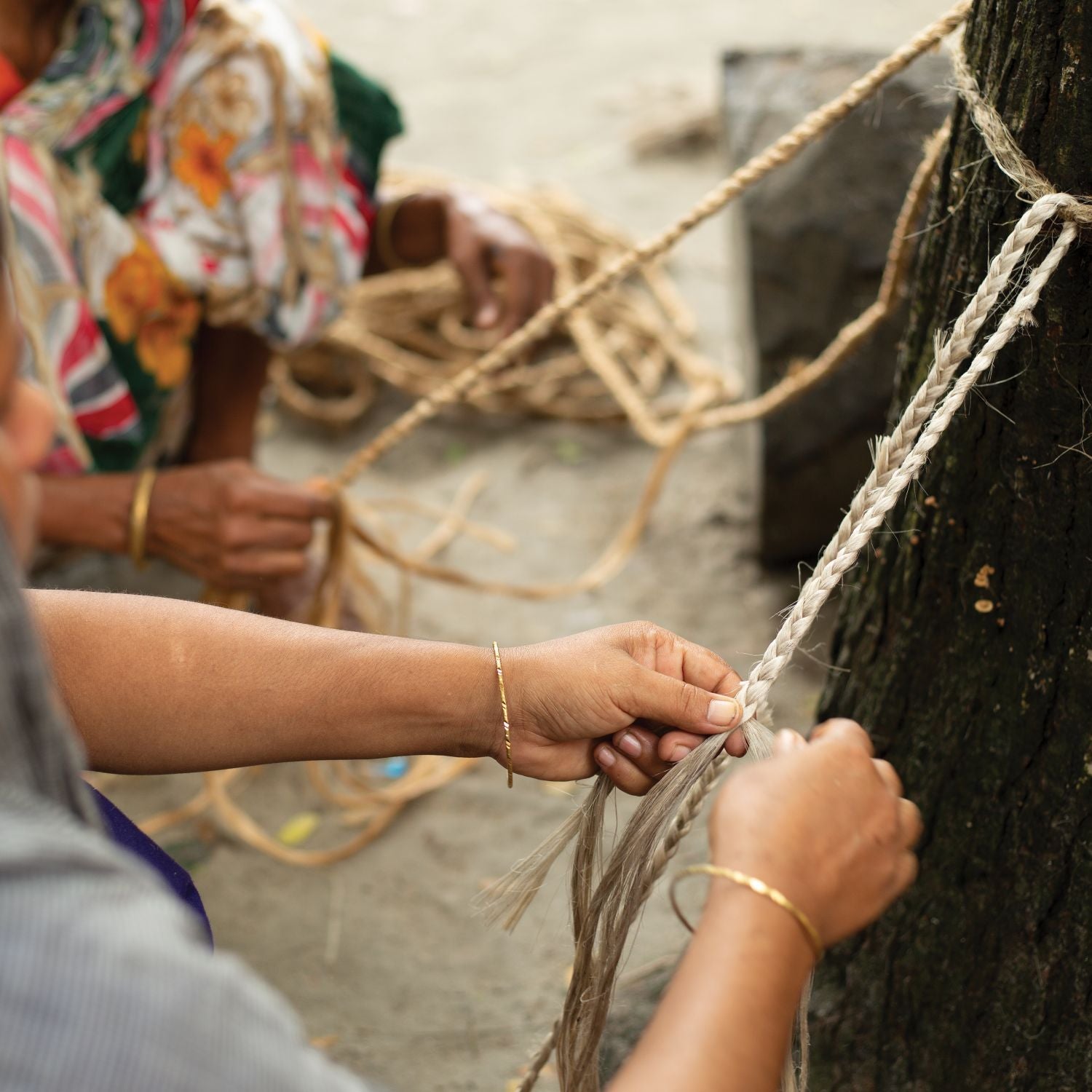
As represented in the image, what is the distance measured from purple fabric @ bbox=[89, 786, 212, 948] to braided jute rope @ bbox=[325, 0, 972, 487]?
0.68 meters

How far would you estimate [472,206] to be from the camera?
2.10 meters

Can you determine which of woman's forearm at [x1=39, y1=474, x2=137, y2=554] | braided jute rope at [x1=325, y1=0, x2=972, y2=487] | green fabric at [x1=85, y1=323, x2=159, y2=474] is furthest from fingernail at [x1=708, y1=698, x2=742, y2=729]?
green fabric at [x1=85, y1=323, x2=159, y2=474]

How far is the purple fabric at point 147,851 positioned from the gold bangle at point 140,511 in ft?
2.20

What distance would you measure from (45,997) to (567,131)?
12.5ft

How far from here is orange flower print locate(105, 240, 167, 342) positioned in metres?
1.68

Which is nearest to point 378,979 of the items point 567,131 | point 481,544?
point 481,544

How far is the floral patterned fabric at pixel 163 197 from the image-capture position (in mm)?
1559

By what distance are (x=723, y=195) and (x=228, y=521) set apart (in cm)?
80

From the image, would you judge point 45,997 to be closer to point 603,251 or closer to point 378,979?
point 378,979

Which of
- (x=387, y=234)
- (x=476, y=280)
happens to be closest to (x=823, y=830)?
(x=476, y=280)

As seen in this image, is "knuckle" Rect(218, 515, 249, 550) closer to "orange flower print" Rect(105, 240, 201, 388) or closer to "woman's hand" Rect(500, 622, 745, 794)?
"orange flower print" Rect(105, 240, 201, 388)

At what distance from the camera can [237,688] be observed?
0.95m

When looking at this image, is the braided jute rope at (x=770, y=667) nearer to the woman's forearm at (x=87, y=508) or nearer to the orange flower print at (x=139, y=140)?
the woman's forearm at (x=87, y=508)

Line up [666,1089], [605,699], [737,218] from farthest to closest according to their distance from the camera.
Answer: [737,218] → [605,699] → [666,1089]
